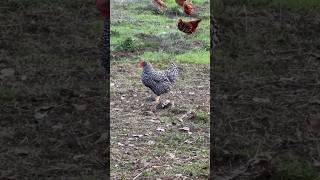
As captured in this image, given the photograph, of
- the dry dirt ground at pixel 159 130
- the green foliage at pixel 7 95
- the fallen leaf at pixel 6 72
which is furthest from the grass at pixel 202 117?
the fallen leaf at pixel 6 72

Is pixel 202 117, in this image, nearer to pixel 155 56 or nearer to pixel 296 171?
pixel 296 171

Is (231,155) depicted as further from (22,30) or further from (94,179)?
(22,30)

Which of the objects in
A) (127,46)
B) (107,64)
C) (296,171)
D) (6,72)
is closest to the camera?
(296,171)

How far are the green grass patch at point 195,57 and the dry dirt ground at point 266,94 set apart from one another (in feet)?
1.01

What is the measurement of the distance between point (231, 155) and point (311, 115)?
1.03m

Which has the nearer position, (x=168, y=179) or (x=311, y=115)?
(x=168, y=179)

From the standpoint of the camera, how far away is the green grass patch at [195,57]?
8062 millimetres

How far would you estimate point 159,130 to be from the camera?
18.1ft

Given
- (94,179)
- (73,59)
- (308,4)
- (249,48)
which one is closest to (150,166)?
(94,179)

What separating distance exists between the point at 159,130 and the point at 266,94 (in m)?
1.19

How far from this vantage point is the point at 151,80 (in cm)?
607

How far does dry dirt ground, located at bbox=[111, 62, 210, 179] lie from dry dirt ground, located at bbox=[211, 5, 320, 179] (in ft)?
0.52

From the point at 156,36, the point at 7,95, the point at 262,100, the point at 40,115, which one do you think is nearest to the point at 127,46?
the point at 156,36

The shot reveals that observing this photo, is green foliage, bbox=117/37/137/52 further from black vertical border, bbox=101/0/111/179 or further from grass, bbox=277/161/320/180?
grass, bbox=277/161/320/180
